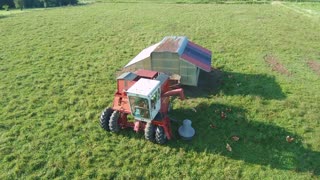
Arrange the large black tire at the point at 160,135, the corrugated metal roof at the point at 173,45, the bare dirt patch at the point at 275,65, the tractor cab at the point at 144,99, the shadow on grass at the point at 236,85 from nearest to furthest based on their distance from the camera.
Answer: the tractor cab at the point at 144,99 → the large black tire at the point at 160,135 → the corrugated metal roof at the point at 173,45 → the shadow on grass at the point at 236,85 → the bare dirt patch at the point at 275,65

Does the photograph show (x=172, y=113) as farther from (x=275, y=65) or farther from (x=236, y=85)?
(x=275, y=65)

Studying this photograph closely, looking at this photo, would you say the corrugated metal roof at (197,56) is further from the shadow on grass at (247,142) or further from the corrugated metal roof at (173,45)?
the shadow on grass at (247,142)

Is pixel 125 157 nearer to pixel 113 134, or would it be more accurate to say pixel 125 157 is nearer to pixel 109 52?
pixel 113 134

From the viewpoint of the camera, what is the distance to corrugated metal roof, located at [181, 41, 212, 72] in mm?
18297

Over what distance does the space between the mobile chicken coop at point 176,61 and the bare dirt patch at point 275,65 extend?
655 centimetres

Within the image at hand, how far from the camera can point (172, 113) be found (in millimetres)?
16344

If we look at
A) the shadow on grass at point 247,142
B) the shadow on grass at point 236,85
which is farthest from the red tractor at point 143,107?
the shadow on grass at point 236,85

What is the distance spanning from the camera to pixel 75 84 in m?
20.4

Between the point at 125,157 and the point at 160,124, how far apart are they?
2.15 meters

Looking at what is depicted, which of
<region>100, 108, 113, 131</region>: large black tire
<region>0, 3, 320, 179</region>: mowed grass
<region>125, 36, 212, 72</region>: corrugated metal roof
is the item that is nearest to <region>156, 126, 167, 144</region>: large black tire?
<region>0, 3, 320, 179</region>: mowed grass

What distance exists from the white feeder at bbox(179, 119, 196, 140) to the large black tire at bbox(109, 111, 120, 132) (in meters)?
3.09

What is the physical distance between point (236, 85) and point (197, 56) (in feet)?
10.6

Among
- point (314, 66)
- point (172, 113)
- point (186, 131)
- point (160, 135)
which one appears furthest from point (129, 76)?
point (314, 66)

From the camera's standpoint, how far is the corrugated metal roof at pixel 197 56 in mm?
18297
